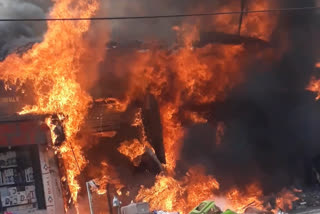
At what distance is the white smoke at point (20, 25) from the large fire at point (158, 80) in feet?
4.56

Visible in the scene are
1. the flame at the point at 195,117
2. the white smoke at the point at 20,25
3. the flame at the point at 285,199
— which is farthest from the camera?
the flame at the point at 195,117

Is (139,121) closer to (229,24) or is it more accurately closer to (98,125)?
(98,125)

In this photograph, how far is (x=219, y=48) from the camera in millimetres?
15453

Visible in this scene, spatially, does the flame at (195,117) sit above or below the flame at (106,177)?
above

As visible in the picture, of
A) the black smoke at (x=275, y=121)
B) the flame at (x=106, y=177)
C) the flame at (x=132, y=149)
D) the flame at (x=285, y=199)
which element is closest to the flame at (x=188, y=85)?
the black smoke at (x=275, y=121)

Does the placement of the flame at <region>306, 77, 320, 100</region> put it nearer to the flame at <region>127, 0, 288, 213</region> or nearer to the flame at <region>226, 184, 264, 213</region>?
the flame at <region>127, 0, 288, 213</region>

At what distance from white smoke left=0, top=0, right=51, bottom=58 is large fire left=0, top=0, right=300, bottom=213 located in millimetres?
1389

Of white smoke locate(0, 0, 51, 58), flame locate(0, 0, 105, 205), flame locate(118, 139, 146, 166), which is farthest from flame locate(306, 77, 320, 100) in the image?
white smoke locate(0, 0, 51, 58)

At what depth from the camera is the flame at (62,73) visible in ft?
41.2

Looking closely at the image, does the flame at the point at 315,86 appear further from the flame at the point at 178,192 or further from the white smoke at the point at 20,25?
the white smoke at the point at 20,25

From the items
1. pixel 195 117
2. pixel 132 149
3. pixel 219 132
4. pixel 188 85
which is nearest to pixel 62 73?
pixel 132 149

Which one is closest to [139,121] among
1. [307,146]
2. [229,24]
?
[229,24]

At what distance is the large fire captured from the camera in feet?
41.8

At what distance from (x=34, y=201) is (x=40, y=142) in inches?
64.5
